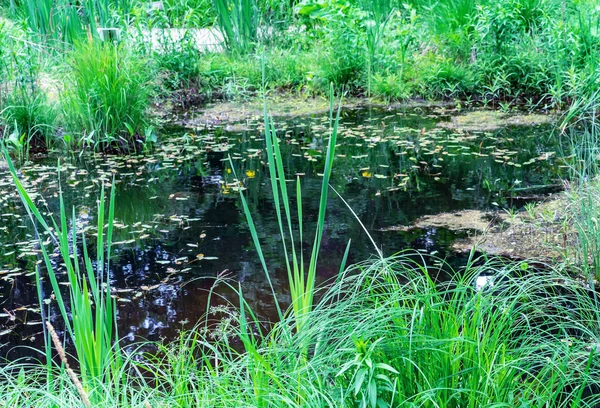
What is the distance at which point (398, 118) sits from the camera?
7.19 m

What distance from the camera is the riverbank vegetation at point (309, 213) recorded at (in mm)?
1816

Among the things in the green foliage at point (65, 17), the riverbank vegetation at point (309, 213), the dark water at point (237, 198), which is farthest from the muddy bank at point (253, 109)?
the green foliage at point (65, 17)

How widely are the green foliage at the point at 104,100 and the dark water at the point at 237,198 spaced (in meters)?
0.30

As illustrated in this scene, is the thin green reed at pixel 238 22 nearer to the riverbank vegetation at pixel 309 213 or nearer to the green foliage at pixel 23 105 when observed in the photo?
the riverbank vegetation at pixel 309 213

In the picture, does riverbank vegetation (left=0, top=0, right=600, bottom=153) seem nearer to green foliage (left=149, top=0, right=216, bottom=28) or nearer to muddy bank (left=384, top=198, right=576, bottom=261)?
green foliage (left=149, top=0, right=216, bottom=28)

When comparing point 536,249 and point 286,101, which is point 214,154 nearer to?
point 286,101

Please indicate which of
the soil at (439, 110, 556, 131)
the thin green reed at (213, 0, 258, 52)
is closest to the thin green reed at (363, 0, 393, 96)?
the soil at (439, 110, 556, 131)

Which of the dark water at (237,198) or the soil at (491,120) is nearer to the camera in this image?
the dark water at (237,198)

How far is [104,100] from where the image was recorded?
19.3 feet

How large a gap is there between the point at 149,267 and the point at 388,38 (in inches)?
225

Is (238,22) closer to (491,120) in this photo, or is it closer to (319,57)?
(319,57)

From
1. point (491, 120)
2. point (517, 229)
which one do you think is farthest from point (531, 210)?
point (491, 120)

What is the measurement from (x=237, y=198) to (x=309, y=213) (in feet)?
2.06

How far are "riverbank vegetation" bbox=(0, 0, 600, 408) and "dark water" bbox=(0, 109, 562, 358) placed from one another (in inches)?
1.9
